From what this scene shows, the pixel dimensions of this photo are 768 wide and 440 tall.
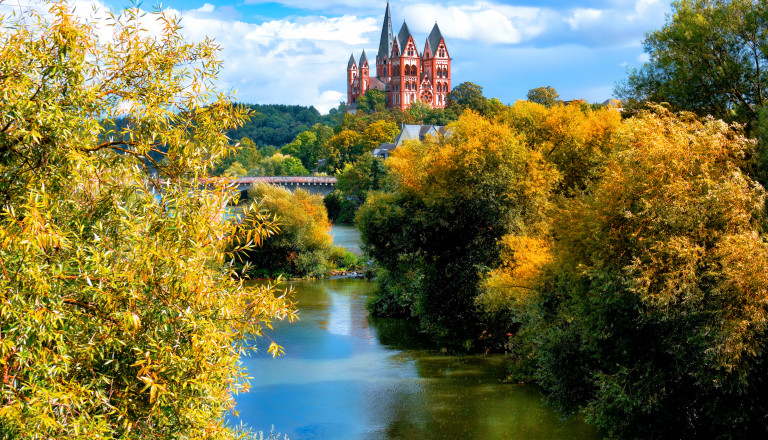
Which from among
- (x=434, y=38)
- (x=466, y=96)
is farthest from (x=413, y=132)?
(x=434, y=38)

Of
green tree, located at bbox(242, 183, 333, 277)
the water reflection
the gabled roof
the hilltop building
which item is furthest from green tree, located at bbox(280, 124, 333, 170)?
the water reflection

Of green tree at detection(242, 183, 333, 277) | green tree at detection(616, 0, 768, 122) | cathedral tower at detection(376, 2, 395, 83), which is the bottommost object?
green tree at detection(242, 183, 333, 277)

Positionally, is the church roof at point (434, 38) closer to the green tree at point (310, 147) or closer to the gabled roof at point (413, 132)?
the green tree at point (310, 147)

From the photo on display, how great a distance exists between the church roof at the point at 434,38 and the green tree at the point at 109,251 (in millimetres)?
158581

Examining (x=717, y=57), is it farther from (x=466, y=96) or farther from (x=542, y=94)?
(x=466, y=96)

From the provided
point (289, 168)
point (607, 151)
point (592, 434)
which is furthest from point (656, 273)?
point (289, 168)

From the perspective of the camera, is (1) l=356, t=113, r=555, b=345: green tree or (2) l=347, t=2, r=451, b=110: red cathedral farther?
(2) l=347, t=2, r=451, b=110: red cathedral

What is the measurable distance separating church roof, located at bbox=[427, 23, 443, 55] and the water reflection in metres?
137

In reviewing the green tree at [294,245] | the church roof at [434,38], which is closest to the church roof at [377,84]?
the church roof at [434,38]

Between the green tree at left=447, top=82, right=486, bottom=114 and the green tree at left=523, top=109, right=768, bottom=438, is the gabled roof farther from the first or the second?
the green tree at left=523, top=109, right=768, bottom=438

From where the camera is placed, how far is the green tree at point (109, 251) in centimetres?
636

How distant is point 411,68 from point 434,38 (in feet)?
31.8

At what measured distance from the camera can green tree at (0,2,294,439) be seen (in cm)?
636

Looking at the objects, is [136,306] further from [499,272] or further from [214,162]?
[499,272]
